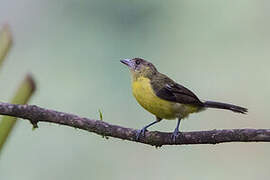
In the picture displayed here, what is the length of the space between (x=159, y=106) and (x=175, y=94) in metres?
0.14

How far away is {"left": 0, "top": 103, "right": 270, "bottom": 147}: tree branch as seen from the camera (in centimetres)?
204

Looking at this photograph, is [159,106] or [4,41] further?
[159,106]

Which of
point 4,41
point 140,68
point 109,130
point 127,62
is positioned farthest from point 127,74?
point 4,41

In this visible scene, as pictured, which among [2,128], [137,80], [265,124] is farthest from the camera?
[265,124]

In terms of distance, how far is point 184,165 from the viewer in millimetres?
4039

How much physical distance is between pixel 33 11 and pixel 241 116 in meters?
2.39

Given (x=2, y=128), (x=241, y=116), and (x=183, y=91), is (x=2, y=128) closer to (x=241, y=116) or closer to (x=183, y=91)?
(x=183, y=91)

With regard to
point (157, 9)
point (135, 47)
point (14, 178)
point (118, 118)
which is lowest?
point (14, 178)

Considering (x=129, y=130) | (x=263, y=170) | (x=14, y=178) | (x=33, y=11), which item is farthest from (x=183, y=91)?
(x=33, y=11)

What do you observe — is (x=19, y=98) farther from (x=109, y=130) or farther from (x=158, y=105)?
(x=158, y=105)

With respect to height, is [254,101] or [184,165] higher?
[254,101]

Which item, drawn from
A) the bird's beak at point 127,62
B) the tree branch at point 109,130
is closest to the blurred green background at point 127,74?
the bird's beak at point 127,62

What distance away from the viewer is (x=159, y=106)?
9.52ft

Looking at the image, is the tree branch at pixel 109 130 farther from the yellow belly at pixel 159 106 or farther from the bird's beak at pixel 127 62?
the bird's beak at pixel 127 62
